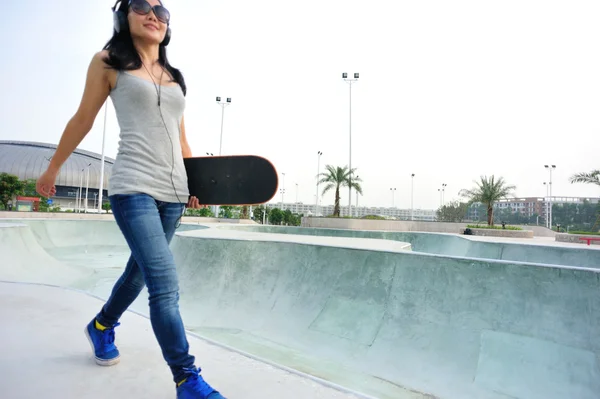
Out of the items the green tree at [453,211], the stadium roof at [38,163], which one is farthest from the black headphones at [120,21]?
the stadium roof at [38,163]

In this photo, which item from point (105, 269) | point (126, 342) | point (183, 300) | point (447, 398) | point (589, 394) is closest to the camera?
point (126, 342)

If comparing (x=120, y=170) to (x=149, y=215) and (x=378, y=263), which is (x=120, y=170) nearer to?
(x=149, y=215)

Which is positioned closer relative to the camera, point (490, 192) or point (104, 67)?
point (104, 67)

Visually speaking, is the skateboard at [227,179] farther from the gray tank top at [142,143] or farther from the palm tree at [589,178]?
the palm tree at [589,178]

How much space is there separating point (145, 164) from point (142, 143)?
4.0 inches

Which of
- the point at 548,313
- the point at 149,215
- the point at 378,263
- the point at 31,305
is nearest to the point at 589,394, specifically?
the point at 548,313

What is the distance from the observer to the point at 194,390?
1.46 meters

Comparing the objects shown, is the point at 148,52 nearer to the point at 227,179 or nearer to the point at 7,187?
the point at 227,179

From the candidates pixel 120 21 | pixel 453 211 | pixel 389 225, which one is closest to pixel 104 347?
pixel 120 21

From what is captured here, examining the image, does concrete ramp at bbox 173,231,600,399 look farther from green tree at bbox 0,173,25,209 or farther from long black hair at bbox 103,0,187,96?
green tree at bbox 0,173,25,209

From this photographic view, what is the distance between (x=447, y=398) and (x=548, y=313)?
1.13 m

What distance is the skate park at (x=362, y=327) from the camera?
2.05 metres

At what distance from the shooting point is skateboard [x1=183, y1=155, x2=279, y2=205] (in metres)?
1.92

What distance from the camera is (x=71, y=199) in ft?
283
